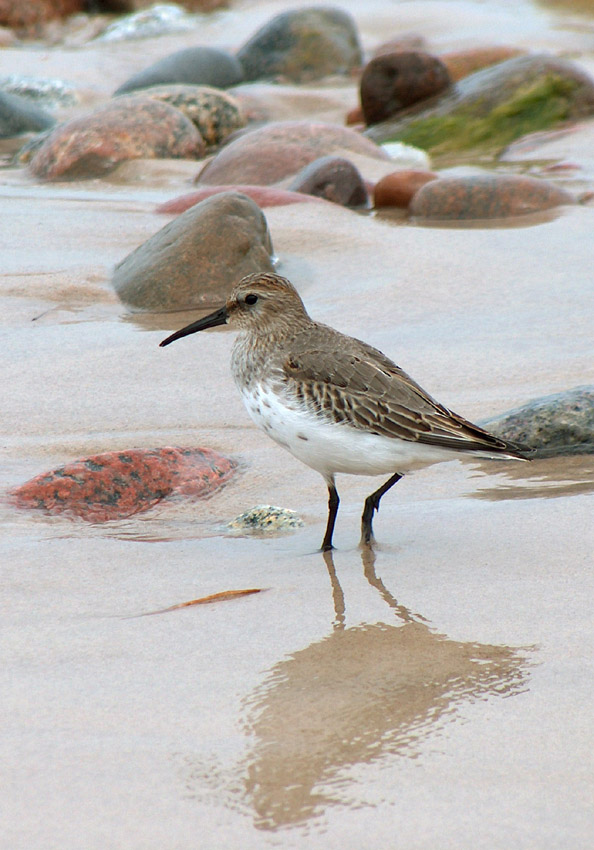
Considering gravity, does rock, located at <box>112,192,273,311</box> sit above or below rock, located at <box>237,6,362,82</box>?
below

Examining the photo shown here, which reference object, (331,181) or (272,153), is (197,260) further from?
(272,153)

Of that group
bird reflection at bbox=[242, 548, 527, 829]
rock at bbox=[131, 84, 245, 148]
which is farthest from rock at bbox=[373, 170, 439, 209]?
bird reflection at bbox=[242, 548, 527, 829]

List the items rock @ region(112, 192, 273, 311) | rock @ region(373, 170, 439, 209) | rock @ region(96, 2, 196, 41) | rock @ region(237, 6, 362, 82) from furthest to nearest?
rock @ region(96, 2, 196, 41) → rock @ region(237, 6, 362, 82) → rock @ region(373, 170, 439, 209) → rock @ region(112, 192, 273, 311)

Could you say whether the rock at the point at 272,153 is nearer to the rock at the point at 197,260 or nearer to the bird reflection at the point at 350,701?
the rock at the point at 197,260

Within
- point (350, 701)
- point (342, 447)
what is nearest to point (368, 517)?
point (342, 447)

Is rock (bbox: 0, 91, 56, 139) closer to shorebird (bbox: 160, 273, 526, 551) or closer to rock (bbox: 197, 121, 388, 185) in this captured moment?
rock (bbox: 197, 121, 388, 185)

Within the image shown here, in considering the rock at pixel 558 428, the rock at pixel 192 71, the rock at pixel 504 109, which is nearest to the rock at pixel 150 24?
the rock at pixel 192 71

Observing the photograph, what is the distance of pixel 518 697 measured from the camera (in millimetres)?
3014

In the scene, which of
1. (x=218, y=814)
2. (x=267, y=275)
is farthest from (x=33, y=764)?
(x=267, y=275)

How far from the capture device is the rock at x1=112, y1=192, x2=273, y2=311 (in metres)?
7.43

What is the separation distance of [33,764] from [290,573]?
4.86 ft

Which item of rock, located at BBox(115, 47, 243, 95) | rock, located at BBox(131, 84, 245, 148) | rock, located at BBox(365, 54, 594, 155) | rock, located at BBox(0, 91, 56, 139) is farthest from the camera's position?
rock, located at BBox(115, 47, 243, 95)

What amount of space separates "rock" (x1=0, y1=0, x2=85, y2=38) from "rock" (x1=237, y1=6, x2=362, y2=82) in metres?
6.79

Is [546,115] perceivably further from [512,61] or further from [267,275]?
[267,275]
